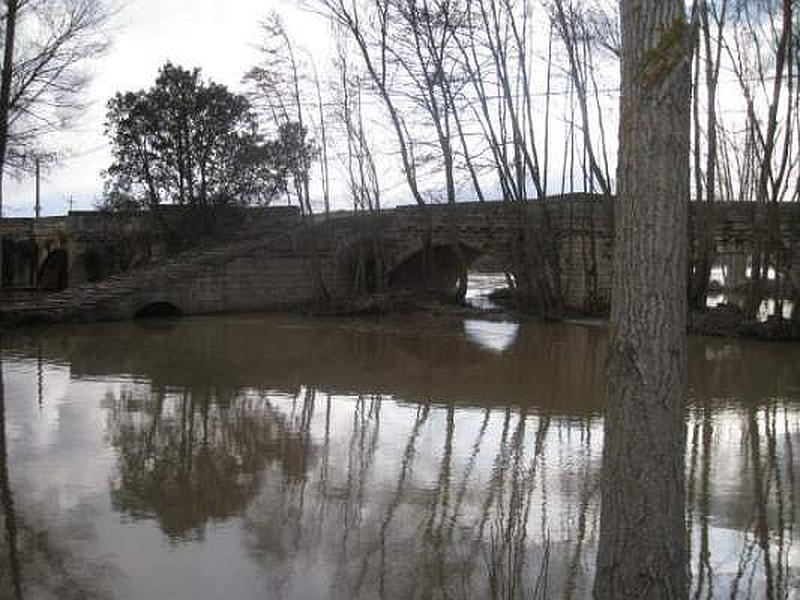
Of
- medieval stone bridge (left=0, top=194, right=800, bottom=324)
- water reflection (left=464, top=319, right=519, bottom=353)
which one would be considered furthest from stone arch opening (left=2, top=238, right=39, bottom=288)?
water reflection (left=464, top=319, right=519, bottom=353)

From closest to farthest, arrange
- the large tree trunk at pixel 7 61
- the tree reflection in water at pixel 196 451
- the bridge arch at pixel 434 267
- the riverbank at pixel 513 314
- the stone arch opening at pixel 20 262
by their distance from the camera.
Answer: the tree reflection in water at pixel 196 451
the riverbank at pixel 513 314
the large tree trunk at pixel 7 61
the bridge arch at pixel 434 267
the stone arch opening at pixel 20 262

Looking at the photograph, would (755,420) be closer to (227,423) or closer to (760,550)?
(760,550)

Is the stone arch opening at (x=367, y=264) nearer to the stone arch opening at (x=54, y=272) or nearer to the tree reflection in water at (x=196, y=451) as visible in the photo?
the stone arch opening at (x=54, y=272)

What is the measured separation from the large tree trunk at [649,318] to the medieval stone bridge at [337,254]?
17.0 metres

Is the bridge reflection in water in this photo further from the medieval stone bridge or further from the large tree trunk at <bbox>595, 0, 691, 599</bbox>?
the medieval stone bridge

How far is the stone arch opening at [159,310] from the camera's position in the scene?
79.6 ft

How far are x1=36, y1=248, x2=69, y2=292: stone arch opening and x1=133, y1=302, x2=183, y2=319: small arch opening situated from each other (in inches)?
431

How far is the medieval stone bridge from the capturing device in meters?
22.8

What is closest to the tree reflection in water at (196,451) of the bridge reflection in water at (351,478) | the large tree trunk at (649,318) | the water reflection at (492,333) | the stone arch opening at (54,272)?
the bridge reflection in water at (351,478)

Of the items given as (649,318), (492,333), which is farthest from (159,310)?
(649,318)

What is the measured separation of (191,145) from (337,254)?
583 centimetres

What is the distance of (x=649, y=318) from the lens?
320 centimetres

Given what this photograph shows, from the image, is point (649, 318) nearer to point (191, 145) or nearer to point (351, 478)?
point (351, 478)

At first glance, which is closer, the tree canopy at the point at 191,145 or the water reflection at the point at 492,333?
the water reflection at the point at 492,333
